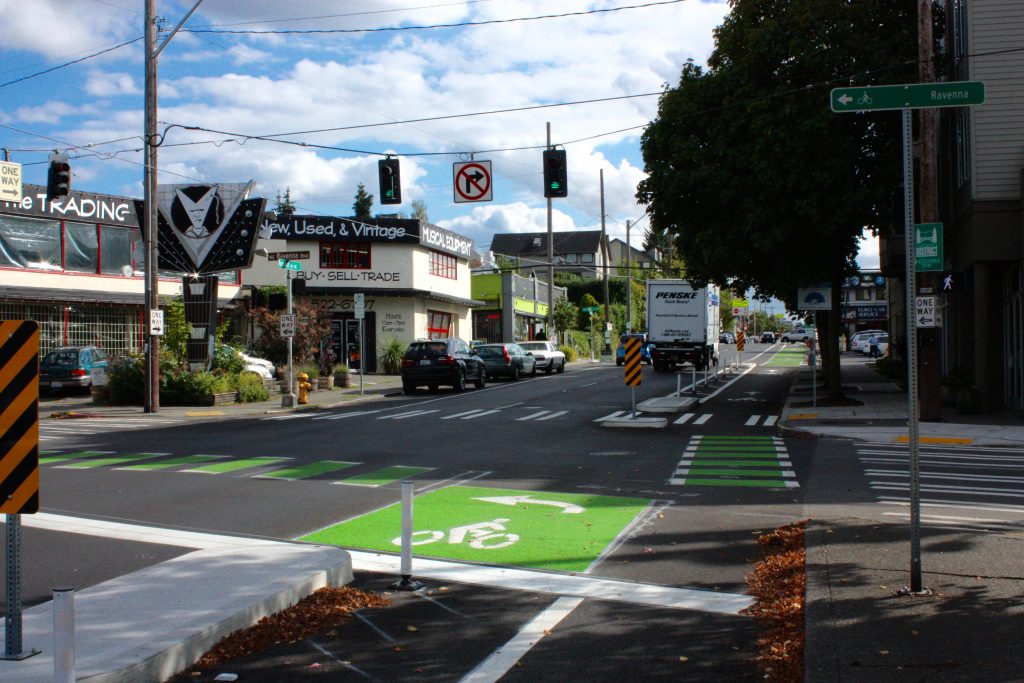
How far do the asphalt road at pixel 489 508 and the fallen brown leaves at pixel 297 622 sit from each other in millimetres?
152

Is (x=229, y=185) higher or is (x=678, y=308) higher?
(x=229, y=185)

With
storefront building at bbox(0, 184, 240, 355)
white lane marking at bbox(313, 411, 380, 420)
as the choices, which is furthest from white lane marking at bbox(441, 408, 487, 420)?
storefront building at bbox(0, 184, 240, 355)

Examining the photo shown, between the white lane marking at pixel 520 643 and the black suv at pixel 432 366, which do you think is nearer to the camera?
the white lane marking at pixel 520 643

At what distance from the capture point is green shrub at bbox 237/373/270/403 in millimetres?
29141

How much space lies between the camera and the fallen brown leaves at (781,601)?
552 centimetres

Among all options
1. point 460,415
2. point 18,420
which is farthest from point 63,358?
point 18,420

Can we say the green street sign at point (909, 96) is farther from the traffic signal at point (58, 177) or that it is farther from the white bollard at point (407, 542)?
the traffic signal at point (58, 177)

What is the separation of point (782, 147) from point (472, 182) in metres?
7.20

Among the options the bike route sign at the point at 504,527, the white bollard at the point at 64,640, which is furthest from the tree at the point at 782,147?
the white bollard at the point at 64,640

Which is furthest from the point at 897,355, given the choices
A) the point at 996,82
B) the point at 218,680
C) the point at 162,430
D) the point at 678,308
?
the point at 218,680

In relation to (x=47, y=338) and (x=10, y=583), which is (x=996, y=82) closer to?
(x=10, y=583)

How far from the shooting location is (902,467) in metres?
13.7

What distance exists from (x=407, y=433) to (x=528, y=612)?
12535mm

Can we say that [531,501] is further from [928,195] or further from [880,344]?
[880,344]
